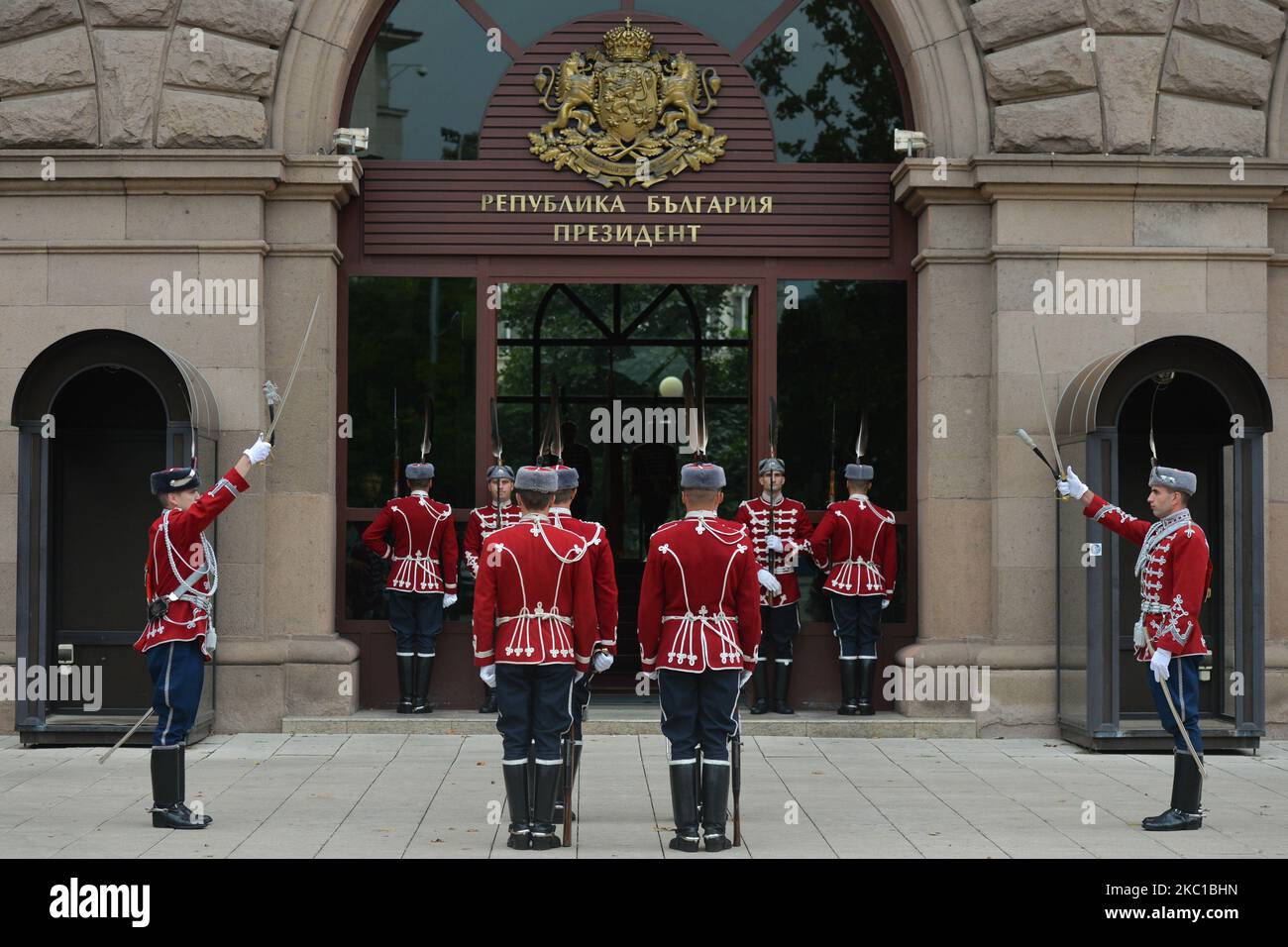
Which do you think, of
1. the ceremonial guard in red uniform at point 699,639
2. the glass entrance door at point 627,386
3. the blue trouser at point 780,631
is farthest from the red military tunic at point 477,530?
the ceremonial guard in red uniform at point 699,639

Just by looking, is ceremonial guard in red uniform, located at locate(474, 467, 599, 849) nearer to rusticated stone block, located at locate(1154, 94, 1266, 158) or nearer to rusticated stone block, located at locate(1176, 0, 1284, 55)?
rusticated stone block, located at locate(1154, 94, 1266, 158)

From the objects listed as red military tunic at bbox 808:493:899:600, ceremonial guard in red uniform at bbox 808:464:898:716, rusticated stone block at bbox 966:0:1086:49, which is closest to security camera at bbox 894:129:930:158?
rusticated stone block at bbox 966:0:1086:49

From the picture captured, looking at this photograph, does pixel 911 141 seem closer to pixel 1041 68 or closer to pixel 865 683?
pixel 1041 68

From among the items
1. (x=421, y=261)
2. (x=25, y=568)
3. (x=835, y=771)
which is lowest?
(x=835, y=771)

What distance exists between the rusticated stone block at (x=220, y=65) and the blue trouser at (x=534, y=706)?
6.57 metres

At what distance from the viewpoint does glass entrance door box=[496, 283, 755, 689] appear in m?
15.9

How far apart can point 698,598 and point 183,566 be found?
3036 mm

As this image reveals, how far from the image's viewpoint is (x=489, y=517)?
1364 centimetres

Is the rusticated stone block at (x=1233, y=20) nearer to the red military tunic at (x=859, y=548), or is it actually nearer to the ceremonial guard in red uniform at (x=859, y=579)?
the ceremonial guard in red uniform at (x=859, y=579)

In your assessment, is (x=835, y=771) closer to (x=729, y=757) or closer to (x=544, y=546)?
(x=729, y=757)

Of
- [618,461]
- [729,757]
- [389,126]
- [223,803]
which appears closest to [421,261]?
[389,126]

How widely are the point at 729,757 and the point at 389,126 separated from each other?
717cm

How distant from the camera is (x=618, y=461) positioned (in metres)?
16.5

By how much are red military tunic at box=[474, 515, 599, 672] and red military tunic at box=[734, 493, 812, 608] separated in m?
5.01
